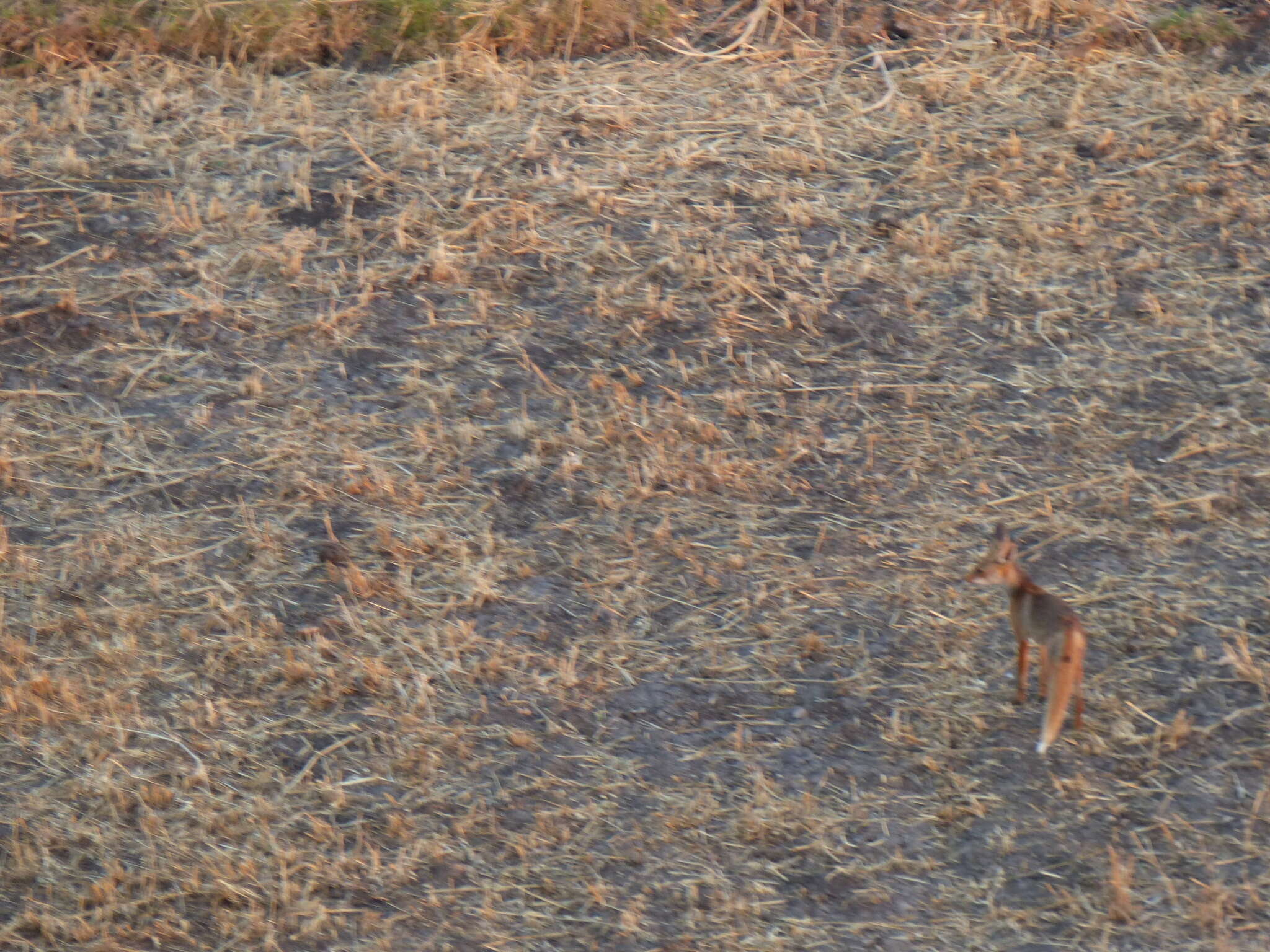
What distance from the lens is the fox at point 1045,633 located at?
4141 mm

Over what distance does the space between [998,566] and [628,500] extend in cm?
139

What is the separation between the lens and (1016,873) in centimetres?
400

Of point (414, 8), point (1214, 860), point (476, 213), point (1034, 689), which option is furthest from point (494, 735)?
point (414, 8)

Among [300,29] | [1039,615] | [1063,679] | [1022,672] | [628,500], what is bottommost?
[628,500]

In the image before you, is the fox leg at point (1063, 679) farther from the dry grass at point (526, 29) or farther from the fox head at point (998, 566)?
the dry grass at point (526, 29)

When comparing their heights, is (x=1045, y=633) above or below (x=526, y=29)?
below

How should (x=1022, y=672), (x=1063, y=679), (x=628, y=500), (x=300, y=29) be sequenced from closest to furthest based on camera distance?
(x=1063, y=679) → (x=1022, y=672) → (x=628, y=500) → (x=300, y=29)

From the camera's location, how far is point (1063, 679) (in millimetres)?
4172

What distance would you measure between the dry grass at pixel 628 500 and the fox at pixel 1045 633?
13 cm

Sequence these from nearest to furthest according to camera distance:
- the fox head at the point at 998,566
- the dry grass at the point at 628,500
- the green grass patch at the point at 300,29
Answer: the dry grass at the point at 628,500
the fox head at the point at 998,566
the green grass patch at the point at 300,29

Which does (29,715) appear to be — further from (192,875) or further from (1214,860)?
(1214,860)

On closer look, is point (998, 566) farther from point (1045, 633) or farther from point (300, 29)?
point (300, 29)

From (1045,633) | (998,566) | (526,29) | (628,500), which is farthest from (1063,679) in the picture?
(526,29)

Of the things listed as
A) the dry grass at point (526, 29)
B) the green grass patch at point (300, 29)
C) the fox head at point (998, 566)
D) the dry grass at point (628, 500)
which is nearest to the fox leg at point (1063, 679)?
the dry grass at point (628, 500)
